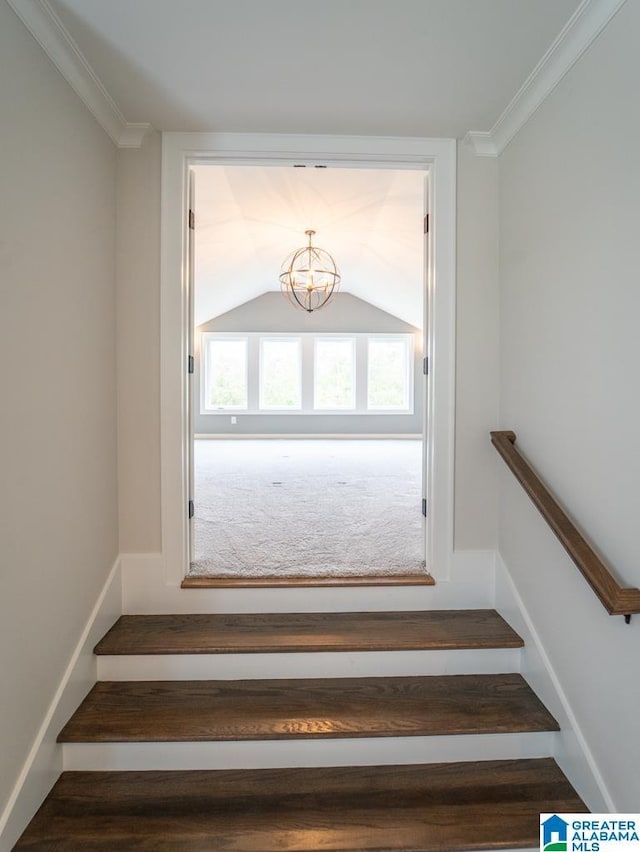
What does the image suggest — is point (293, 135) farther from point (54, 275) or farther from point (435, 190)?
point (54, 275)

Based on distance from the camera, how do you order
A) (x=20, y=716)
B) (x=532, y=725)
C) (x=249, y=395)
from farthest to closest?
(x=249, y=395) → (x=532, y=725) → (x=20, y=716)

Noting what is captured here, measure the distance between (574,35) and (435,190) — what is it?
2.20 feet

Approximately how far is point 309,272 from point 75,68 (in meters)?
3.28

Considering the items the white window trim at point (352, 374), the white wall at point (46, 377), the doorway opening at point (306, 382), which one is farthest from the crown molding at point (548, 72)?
the white window trim at point (352, 374)

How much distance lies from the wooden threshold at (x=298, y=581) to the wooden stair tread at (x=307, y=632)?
0.13 m

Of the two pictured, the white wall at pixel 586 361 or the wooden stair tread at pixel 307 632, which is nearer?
the white wall at pixel 586 361

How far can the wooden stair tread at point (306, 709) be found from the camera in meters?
1.45

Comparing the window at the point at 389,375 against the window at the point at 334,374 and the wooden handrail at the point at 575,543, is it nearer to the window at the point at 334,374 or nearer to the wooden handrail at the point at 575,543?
the window at the point at 334,374

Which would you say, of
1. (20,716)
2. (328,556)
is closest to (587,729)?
(328,556)

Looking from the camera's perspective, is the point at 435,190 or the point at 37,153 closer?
the point at 37,153

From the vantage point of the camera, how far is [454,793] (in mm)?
1372

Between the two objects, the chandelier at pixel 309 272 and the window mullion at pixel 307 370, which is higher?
the chandelier at pixel 309 272

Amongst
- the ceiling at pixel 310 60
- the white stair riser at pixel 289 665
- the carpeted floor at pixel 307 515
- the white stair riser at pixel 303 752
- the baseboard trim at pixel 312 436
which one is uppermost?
the ceiling at pixel 310 60

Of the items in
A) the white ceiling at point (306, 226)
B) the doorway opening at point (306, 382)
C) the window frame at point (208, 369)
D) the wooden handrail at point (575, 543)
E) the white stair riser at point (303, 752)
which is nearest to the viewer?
the wooden handrail at point (575, 543)
